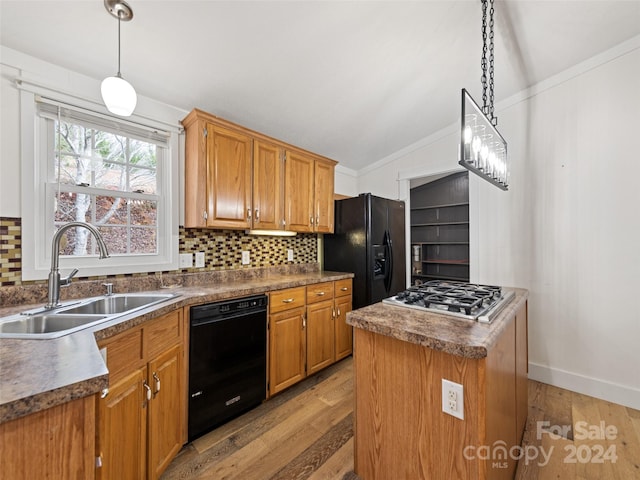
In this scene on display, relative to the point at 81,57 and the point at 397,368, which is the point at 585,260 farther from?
the point at 81,57

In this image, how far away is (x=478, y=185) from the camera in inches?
116

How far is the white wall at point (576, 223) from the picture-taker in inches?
87.0

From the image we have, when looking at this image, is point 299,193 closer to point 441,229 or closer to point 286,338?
point 286,338

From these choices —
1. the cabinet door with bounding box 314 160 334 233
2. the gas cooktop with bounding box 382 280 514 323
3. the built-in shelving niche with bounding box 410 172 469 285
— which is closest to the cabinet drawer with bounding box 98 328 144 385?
the gas cooktop with bounding box 382 280 514 323

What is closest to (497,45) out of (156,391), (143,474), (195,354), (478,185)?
(478,185)

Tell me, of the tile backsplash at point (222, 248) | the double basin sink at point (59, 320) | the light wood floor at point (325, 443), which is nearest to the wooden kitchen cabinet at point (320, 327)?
the light wood floor at point (325, 443)

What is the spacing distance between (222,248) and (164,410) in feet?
4.23

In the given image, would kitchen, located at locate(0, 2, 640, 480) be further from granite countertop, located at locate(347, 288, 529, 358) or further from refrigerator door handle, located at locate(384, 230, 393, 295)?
granite countertop, located at locate(347, 288, 529, 358)

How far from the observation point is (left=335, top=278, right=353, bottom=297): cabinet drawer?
2.73 meters

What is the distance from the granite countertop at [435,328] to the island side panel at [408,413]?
0.09 metres

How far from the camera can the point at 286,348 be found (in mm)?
2211

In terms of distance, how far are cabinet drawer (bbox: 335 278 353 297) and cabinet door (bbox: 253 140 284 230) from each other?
0.81 m

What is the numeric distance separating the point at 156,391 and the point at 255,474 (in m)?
0.70

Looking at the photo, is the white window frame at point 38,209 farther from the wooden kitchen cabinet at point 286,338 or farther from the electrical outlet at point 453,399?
the electrical outlet at point 453,399
